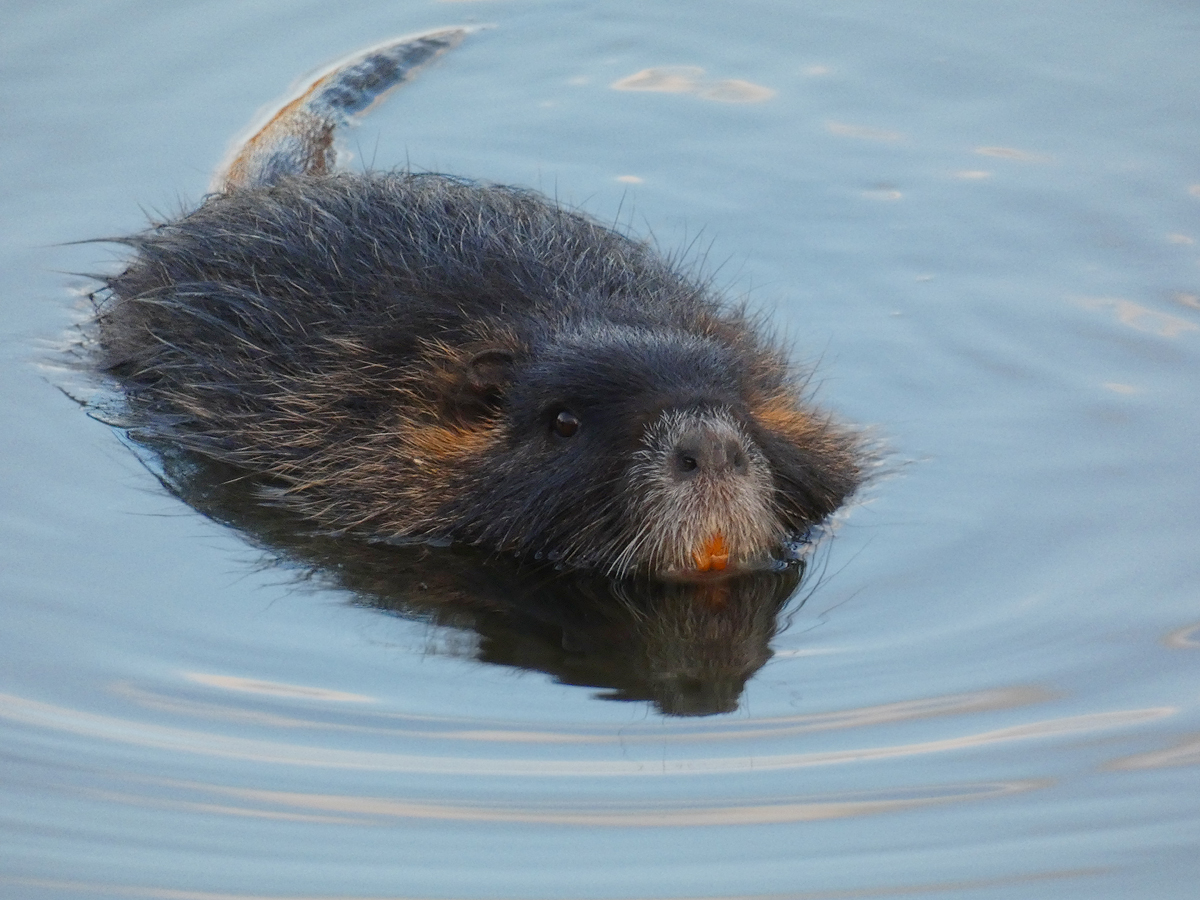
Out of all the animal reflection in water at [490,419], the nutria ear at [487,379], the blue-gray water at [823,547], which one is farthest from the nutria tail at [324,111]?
the nutria ear at [487,379]

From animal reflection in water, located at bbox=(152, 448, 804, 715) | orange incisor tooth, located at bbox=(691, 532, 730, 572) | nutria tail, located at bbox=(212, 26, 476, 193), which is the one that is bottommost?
animal reflection in water, located at bbox=(152, 448, 804, 715)

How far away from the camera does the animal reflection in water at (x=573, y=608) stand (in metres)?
5.80

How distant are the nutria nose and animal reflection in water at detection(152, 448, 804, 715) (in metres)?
0.48

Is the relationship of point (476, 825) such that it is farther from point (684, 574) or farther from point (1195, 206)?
point (1195, 206)

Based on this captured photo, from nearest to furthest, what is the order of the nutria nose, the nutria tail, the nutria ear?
the nutria nose < the nutria ear < the nutria tail

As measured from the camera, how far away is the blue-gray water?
4773mm

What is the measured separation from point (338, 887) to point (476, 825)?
42 centimetres

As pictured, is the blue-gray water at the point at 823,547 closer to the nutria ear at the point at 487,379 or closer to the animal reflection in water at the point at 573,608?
the animal reflection in water at the point at 573,608

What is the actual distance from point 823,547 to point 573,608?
1012 mm

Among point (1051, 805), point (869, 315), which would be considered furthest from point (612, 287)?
point (1051, 805)

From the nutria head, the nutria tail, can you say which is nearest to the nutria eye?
the nutria head

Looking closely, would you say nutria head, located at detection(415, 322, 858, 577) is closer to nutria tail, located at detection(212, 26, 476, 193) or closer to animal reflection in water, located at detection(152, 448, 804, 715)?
animal reflection in water, located at detection(152, 448, 804, 715)

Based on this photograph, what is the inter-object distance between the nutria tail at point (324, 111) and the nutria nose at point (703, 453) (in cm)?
352

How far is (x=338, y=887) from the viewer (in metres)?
4.57
